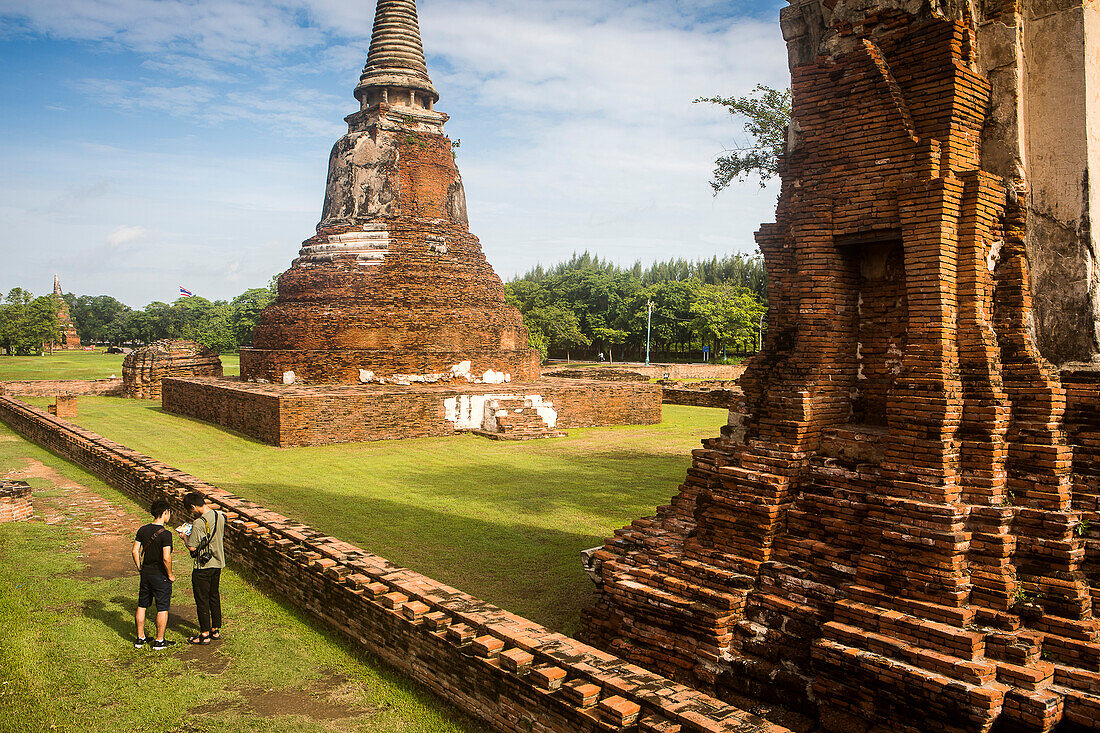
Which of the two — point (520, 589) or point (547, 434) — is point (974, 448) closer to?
point (520, 589)

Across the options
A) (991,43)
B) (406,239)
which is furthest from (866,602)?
(406,239)

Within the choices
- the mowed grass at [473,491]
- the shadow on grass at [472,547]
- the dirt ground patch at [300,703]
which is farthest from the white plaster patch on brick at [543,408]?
the dirt ground patch at [300,703]

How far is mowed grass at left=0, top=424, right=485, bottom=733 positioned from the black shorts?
1.07ft

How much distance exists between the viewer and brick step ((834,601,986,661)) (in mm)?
3863

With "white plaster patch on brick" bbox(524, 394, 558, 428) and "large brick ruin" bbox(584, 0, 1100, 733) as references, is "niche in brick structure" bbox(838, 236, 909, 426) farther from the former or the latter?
"white plaster patch on brick" bbox(524, 394, 558, 428)

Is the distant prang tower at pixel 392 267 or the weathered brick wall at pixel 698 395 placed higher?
the distant prang tower at pixel 392 267

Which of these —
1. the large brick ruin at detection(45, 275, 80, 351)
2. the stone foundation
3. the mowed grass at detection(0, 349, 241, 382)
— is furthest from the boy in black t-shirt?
the large brick ruin at detection(45, 275, 80, 351)

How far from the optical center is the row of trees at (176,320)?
60812 mm

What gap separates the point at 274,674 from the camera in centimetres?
523

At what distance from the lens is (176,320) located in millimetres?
81438

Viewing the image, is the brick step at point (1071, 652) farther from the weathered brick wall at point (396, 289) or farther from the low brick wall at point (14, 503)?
the weathered brick wall at point (396, 289)

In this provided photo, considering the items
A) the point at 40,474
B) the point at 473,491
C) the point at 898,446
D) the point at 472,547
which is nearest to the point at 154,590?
the point at 472,547

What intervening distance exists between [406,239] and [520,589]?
549 inches

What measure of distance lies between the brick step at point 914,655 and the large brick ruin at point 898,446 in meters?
0.01
